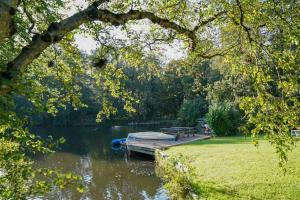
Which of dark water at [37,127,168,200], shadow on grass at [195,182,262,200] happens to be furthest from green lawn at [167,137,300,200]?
dark water at [37,127,168,200]

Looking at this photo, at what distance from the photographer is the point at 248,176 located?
44.7 ft

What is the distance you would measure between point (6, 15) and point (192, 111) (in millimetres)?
46829

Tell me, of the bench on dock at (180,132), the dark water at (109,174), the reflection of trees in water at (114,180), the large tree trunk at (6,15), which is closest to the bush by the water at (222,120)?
the bench on dock at (180,132)

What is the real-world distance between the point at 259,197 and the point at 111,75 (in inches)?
255

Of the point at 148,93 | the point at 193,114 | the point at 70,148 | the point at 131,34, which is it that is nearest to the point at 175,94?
the point at 148,93

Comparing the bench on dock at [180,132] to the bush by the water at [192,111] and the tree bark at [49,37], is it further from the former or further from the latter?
the tree bark at [49,37]

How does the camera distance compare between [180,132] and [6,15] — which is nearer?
[6,15]

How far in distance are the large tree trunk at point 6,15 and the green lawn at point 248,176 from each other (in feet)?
29.2

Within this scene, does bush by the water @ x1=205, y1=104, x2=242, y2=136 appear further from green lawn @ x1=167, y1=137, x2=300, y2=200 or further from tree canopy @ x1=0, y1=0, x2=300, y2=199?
tree canopy @ x1=0, y1=0, x2=300, y2=199

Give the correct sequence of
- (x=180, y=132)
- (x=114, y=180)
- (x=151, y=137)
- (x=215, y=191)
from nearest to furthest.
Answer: (x=215, y=191), (x=114, y=180), (x=151, y=137), (x=180, y=132)

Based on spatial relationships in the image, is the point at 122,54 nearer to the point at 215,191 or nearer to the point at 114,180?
the point at 215,191

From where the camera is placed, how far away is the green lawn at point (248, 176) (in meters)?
11.4

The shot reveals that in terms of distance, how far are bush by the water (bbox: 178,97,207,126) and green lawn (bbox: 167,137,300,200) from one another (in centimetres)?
3023

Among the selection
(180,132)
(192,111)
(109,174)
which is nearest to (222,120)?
(180,132)
